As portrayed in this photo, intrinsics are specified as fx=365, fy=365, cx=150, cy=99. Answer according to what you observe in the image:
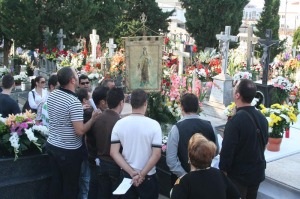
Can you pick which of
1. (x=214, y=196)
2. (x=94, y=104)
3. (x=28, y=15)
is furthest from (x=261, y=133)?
(x=28, y=15)

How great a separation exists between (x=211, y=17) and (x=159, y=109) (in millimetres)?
17410

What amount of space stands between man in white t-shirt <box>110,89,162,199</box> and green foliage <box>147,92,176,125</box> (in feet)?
8.28

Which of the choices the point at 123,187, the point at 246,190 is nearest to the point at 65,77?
the point at 123,187

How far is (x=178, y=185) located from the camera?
7.85 ft

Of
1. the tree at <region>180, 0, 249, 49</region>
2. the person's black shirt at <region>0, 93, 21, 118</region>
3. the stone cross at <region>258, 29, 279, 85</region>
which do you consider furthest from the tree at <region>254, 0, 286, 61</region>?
the person's black shirt at <region>0, 93, 21, 118</region>

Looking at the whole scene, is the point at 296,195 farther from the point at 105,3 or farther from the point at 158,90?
the point at 105,3

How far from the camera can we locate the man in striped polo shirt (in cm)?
369

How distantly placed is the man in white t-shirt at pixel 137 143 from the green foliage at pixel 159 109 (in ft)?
8.28

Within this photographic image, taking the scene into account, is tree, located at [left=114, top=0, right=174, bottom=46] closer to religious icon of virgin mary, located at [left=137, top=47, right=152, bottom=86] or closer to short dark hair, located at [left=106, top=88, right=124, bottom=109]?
religious icon of virgin mary, located at [left=137, top=47, right=152, bottom=86]

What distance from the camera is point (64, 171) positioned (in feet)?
12.7

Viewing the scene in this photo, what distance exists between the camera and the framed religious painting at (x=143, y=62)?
5.70 metres

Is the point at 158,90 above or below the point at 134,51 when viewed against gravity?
below

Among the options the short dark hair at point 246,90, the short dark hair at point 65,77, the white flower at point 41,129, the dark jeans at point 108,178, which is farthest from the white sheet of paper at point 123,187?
the white flower at point 41,129

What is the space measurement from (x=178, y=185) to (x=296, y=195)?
2.62m
